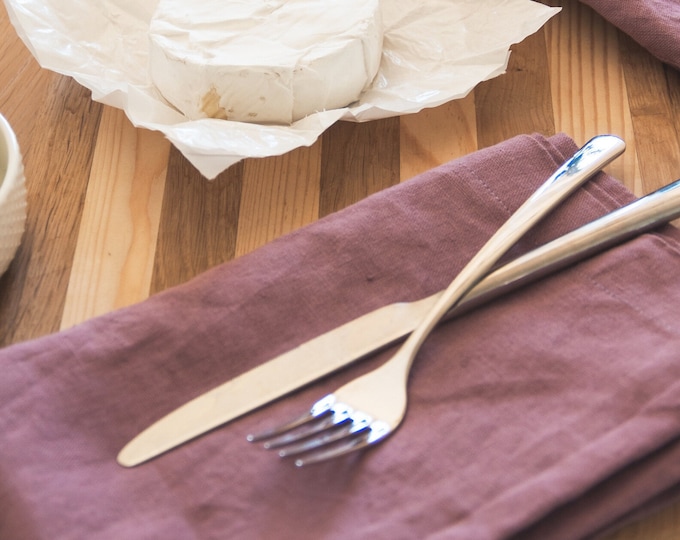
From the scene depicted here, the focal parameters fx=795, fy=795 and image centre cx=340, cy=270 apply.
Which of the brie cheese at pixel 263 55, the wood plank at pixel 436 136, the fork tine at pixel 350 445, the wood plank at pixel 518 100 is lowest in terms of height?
the fork tine at pixel 350 445

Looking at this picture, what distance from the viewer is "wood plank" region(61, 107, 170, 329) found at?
0.54 meters

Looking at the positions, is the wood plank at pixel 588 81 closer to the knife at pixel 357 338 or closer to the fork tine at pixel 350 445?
the knife at pixel 357 338

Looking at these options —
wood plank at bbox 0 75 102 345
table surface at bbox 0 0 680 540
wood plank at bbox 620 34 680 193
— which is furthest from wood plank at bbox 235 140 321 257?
wood plank at bbox 620 34 680 193

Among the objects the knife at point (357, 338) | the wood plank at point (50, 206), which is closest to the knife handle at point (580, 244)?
the knife at point (357, 338)

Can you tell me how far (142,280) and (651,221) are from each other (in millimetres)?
343

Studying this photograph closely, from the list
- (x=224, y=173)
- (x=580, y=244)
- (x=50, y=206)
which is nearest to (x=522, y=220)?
(x=580, y=244)

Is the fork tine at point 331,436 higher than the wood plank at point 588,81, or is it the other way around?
the wood plank at point 588,81

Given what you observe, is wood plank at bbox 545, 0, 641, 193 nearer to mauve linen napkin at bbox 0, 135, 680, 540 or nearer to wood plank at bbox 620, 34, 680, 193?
wood plank at bbox 620, 34, 680, 193

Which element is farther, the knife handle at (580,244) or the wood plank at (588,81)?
the wood plank at (588,81)

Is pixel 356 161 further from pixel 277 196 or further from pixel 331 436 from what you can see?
pixel 331 436

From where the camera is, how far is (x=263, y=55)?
2.05ft

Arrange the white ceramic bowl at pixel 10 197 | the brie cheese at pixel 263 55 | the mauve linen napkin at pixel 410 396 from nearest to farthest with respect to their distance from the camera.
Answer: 1. the mauve linen napkin at pixel 410 396
2. the white ceramic bowl at pixel 10 197
3. the brie cheese at pixel 263 55

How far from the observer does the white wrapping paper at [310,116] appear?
61cm

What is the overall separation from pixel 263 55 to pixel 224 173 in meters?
0.10
